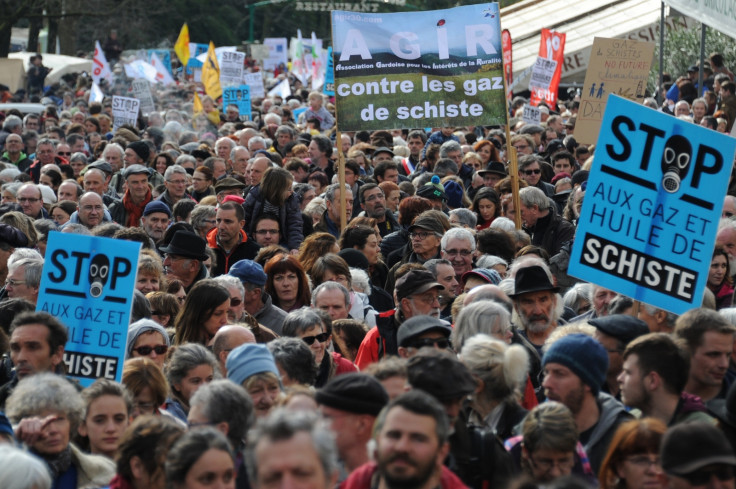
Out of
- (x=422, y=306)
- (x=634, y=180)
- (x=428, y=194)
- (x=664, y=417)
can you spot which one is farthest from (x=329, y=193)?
(x=664, y=417)

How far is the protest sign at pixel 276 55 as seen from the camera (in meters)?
44.1

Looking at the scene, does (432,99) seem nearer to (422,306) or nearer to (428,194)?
(428,194)

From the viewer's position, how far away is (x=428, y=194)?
12297 millimetres

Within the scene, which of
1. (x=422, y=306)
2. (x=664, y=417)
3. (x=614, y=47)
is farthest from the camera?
(x=614, y=47)

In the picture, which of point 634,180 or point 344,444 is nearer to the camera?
point 344,444

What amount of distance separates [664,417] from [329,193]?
701 centimetres

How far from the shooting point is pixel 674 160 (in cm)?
688

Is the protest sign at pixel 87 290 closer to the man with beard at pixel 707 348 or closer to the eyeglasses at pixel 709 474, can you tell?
the man with beard at pixel 707 348

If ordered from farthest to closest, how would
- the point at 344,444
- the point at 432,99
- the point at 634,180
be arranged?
the point at 432,99
the point at 634,180
the point at 344,444

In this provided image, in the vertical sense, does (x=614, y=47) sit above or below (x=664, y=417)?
above

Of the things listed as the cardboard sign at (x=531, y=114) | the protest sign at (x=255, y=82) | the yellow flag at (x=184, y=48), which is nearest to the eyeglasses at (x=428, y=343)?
the cardboard sign at (x=531, y=114)

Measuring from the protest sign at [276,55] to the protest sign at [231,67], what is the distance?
18.2 meters

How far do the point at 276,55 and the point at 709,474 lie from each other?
4131 cm

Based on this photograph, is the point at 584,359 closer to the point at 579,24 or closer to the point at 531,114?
the point at 531,114
